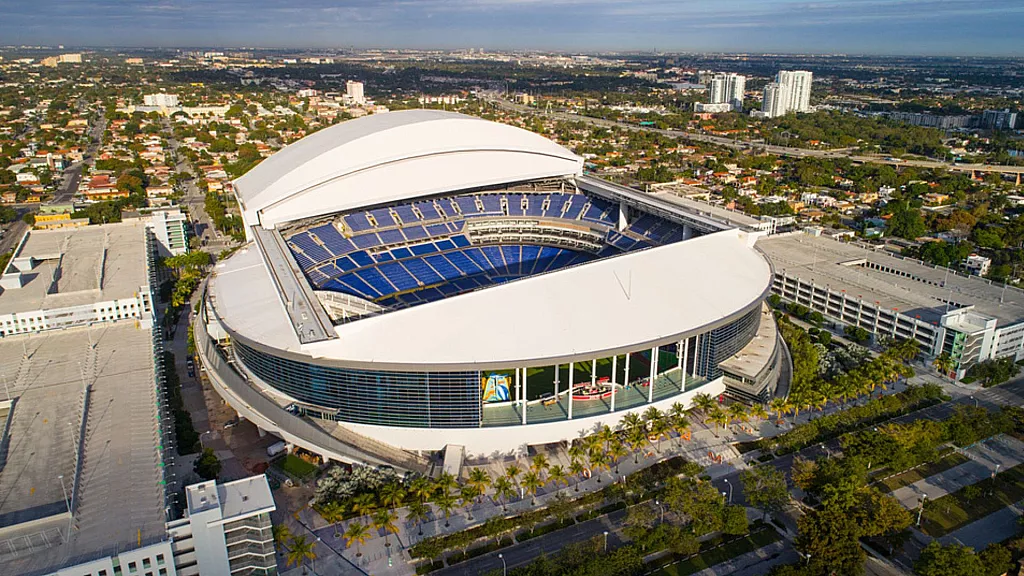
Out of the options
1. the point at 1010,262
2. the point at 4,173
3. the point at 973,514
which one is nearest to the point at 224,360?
the point at 973,514

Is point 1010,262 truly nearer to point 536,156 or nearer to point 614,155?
point 536,156

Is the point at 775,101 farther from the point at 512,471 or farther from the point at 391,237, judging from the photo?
the point at 512,471

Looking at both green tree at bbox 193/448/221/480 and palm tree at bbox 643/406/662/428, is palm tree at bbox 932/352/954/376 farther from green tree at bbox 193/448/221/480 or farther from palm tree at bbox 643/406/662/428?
green tree at bbox 193/448/221/480

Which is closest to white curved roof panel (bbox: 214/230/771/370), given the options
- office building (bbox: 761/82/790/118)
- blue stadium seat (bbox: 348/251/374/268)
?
blue stadium seat (bbox: 348/251/374/268)

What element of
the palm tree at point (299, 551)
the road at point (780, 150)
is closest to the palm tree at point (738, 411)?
the palm tree at point (299, 551)

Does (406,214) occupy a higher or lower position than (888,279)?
higher

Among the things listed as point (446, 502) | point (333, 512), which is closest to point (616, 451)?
point (446, 502)

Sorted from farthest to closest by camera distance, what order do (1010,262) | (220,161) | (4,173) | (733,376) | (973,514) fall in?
(220,161), (4,173), (1010,262), (733,376), (973,514)
